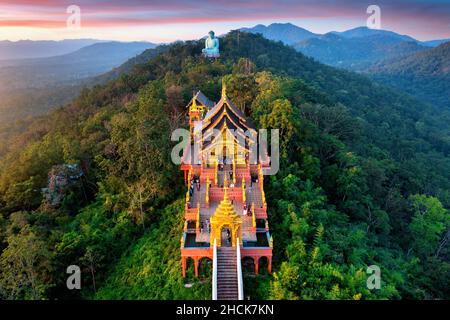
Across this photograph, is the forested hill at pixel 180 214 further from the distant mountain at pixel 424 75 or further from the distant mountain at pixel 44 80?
the distant mountain at pixel 424 75

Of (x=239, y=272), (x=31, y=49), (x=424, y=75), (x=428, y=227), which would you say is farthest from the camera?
(x=424, y=75)

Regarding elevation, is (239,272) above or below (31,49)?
below

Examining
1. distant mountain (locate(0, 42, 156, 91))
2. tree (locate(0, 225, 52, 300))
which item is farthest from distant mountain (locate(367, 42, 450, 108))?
tree (locate(0, 225, 52, 300))

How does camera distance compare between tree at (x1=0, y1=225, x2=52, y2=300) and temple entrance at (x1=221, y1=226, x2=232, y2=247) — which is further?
temple entrance at (x1=221, y1=226, x2=232, y2=247)

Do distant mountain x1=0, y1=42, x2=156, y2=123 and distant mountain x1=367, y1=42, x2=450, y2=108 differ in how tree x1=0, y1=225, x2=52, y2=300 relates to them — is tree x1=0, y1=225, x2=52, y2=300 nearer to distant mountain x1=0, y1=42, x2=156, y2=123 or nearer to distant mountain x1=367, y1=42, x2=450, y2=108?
distant mountain x1=0, y1=42, x2=156, y2=123

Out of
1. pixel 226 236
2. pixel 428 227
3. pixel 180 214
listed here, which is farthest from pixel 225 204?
pixel 428 227

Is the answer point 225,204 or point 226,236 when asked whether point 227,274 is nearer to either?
point 226,236
